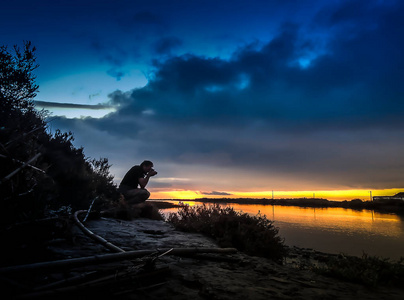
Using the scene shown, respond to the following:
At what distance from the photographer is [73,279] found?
2.44 meters

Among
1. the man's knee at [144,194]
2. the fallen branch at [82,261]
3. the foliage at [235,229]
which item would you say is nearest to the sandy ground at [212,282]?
the fallen branch at [82,261]

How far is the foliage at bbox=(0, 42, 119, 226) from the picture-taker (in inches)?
154

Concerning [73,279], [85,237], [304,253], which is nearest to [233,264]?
[73,279]

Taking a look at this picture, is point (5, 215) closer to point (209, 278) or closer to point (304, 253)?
point (209, 278)

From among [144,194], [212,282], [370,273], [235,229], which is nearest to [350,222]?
[235,229]

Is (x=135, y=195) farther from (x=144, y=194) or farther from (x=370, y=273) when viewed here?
(x=370, y=273)

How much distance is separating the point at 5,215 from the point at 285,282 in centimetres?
439

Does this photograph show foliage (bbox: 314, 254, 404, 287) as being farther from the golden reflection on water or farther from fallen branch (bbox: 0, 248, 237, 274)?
the golden reflection on water

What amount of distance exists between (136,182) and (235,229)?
624cm

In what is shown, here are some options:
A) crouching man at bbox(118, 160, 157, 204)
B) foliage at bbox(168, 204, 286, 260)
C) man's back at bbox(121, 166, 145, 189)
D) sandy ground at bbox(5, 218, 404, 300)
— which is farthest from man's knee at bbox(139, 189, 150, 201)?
sandy ground at bbox(5, 218, 404, 300)

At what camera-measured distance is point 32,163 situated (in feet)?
16.4

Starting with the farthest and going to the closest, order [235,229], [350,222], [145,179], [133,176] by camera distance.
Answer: [350,222] → [133,176] → [145,179] → [235,229]

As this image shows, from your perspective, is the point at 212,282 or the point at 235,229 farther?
the point at 235,229

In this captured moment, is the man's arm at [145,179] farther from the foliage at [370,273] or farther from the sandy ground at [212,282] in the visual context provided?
the foliage at [370,273]
